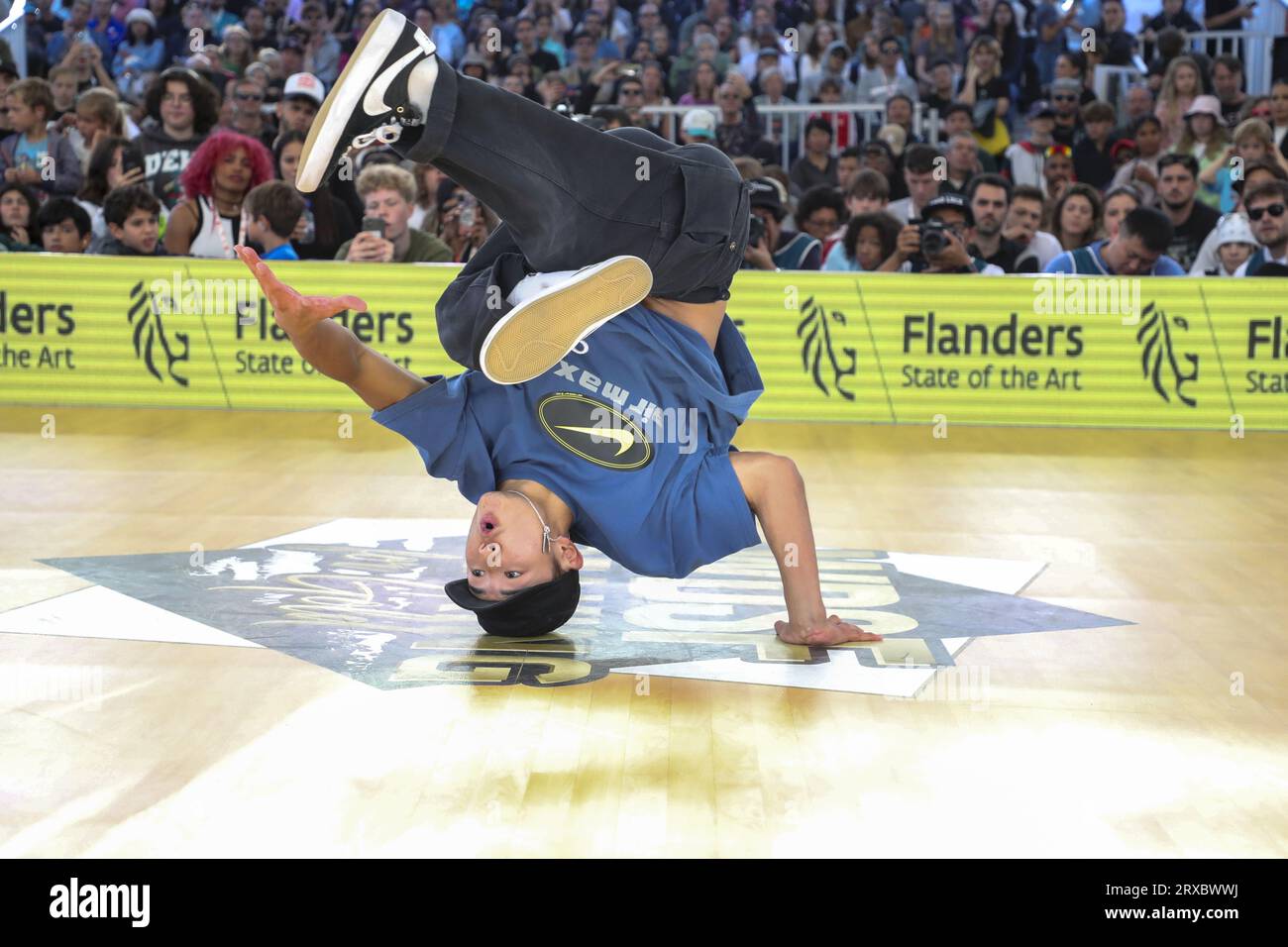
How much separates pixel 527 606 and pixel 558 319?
2.42ft

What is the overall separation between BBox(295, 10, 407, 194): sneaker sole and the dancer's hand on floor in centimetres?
161

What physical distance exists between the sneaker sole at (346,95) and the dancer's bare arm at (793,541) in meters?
1.24

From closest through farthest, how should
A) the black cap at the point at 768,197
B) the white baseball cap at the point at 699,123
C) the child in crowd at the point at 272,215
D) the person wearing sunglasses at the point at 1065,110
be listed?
the child in crowd at the point at 272,215
the black cap at the point at 768,197
the white baseball cap at the point at 699,123
the person wearing sunglasses at the point at 1065,110

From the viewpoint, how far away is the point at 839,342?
7.74 meters

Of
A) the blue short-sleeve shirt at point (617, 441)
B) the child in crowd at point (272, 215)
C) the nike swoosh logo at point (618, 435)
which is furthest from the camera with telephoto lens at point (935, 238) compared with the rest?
the nike swoosh logo at point (618, 435)

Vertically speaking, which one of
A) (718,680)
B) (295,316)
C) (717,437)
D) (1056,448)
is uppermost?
(295,316)

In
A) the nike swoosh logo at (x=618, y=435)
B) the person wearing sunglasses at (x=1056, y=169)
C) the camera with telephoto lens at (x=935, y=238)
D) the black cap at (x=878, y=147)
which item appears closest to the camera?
the nike swoosh logo at (x=618, y=435)

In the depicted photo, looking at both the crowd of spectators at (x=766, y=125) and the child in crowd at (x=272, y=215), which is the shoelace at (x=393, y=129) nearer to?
the crowd of spectators at (x=766, y=125)

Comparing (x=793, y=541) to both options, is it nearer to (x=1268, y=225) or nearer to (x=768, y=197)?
(x=768, y=197)

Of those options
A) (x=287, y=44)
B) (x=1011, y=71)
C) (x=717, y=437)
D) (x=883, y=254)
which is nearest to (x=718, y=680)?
(x=717, y=437)

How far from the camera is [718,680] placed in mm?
3350

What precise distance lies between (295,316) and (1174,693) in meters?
2.21

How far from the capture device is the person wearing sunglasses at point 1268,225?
770 centimetres

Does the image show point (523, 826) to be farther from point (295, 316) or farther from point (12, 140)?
point (12, 140)
